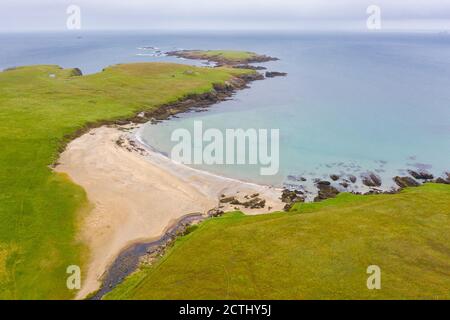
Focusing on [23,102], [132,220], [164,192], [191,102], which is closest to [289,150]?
[164,192]

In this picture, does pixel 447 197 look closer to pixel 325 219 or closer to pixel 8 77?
pixel 325 219

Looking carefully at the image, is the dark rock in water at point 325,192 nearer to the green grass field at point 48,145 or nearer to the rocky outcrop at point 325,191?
the rocky outcrop at point 325,191

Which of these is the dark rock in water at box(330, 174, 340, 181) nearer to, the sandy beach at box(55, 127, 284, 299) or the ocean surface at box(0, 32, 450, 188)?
the ocean surface at box(0, 32, 450, 188)

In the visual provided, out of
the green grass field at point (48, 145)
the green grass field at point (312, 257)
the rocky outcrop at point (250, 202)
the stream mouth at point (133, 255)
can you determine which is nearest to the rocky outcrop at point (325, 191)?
the green grass field at point (312, 257)

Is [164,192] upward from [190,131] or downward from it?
downward

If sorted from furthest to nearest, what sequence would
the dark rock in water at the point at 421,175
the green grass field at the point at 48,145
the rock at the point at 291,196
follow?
the dark rock in water at the point at 421,175 < the rock at the point at 291,196 < the green grass field at the point at 48,145

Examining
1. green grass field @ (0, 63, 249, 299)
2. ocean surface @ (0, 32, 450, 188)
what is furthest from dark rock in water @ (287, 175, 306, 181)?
green grass field @ (0, 63, 249, 299)
